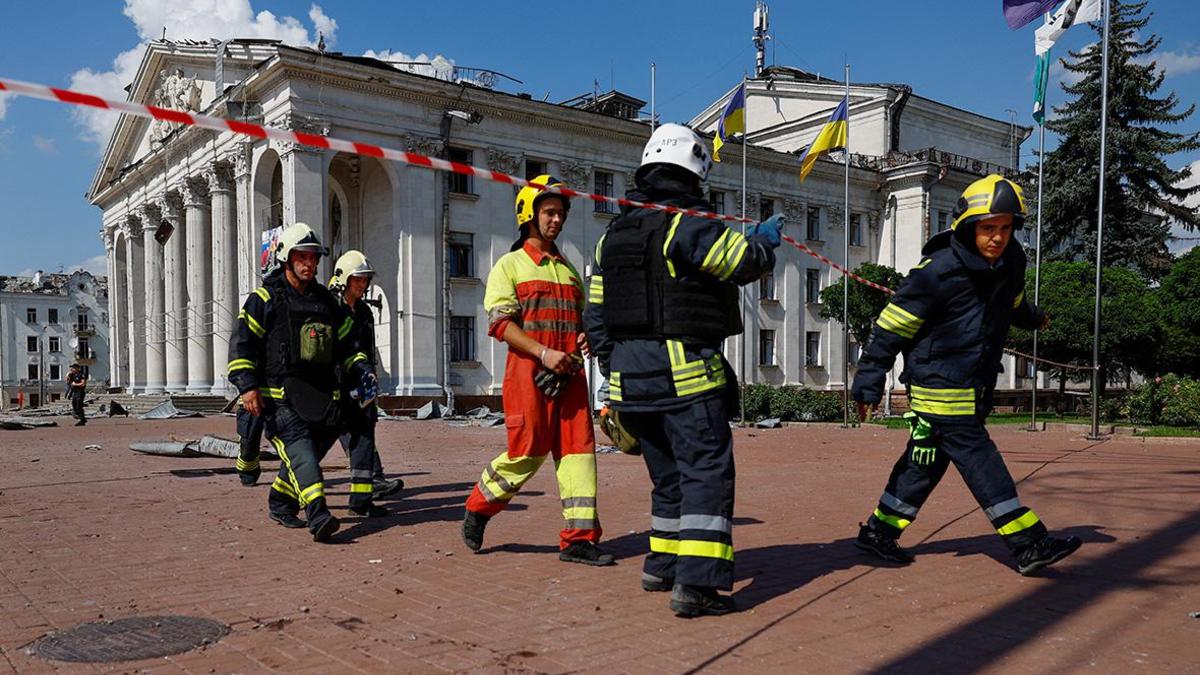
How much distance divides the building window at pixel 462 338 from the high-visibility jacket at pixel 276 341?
2416 cm

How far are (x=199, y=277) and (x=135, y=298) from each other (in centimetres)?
1187

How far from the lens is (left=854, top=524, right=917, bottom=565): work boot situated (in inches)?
189

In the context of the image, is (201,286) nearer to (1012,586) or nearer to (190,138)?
(190,138)

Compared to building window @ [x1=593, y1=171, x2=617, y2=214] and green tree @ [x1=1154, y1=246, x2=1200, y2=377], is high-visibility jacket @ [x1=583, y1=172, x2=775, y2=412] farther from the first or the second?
building window @ [x1=593, y1=171, x2=617, y2=214]

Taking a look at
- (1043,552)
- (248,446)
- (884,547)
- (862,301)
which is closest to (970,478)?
(1043,552)

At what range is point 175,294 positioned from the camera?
37.6 meters

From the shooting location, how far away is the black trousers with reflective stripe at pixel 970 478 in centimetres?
442

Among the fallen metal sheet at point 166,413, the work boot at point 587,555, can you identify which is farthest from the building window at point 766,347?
the work boot at point 587,555

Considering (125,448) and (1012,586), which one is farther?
(125,448)

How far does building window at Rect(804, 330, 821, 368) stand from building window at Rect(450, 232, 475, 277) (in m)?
18.0

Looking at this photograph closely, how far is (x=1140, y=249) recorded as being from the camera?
3334cm

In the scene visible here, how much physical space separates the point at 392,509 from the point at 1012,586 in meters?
4.68

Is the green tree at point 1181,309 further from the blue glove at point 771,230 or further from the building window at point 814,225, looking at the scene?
the blue glove at point 771,230

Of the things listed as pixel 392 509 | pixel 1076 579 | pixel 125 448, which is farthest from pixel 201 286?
pixel 1076 579
